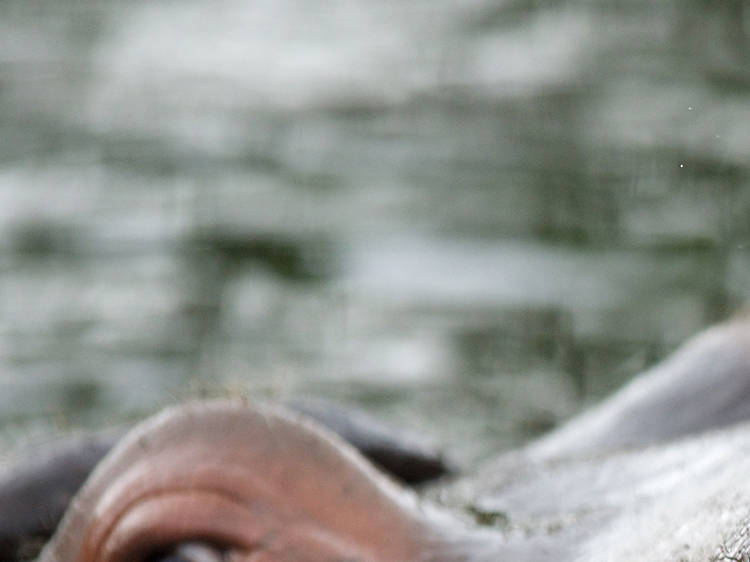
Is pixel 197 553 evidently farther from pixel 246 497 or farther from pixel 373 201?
pixel 373 201

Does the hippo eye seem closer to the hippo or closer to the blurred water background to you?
the hippo

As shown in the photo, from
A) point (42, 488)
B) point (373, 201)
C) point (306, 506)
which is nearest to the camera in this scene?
point (306, 506)

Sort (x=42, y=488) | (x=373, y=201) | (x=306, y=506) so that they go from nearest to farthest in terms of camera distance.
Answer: (x=306, y=506) < (x=42, y=488) < (x=373, y=201)

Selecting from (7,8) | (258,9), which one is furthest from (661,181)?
(7,8)

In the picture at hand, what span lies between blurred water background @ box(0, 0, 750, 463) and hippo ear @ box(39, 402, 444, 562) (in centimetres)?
212

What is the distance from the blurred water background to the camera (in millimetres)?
5340

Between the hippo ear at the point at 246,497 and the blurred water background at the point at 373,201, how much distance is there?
2.12 m

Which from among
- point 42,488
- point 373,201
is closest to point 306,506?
point 42,488

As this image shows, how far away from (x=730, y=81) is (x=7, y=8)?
4.32m

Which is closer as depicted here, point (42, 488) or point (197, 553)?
point (197, 553)

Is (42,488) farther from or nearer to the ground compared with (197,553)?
nearer to the ground

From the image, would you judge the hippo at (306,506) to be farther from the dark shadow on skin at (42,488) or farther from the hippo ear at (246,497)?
the dark shadow on skin at (42,488)

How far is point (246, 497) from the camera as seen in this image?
1658mm

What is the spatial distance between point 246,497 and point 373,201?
546 centimetres
